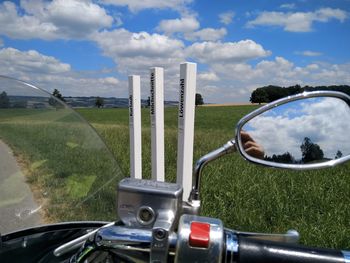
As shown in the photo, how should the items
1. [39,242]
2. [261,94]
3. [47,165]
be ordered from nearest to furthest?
[39,242] → [47,165] → [261,94]

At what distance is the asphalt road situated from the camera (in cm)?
140

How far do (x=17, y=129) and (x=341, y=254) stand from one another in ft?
3.64

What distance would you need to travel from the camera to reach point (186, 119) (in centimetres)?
493

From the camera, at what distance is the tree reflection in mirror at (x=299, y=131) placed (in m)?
1.22

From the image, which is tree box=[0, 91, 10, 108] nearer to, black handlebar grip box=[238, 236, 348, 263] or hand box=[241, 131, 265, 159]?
hand box=[241, 131, 265, 159]

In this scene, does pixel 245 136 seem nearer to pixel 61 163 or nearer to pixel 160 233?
pixel 160 233

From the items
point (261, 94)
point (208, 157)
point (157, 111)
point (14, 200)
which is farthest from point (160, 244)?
point (157, 111)

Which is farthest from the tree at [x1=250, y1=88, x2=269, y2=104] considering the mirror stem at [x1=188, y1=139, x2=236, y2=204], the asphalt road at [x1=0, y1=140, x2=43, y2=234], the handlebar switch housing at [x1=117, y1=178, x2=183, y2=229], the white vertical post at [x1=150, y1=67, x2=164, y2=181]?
the white vertical post at [x1=150, y1=67, x2=164, y2=181]

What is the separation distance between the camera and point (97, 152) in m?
1.62

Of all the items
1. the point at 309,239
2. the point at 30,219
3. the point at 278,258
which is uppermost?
the point at 278,258

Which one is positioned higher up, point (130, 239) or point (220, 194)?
point (130, 239)

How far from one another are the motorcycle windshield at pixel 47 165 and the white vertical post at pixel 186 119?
3259 millimetres

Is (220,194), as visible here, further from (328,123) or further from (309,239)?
(328,123)

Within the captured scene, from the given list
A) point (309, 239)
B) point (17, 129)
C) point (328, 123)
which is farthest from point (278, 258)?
point (309, 239)
